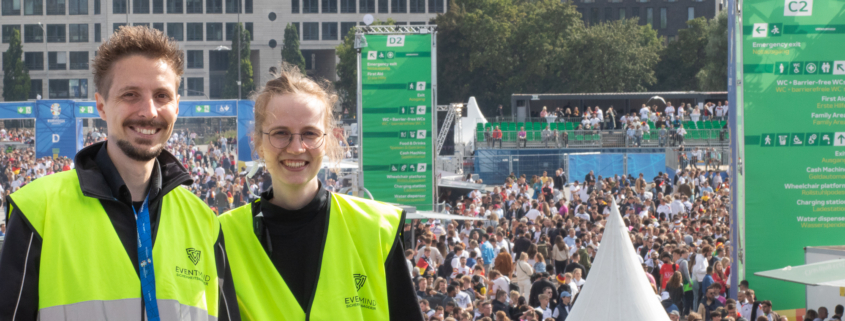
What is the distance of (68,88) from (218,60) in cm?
1500

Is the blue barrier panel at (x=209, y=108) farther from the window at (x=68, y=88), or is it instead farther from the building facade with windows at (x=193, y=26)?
the window at (x=68, y=88)

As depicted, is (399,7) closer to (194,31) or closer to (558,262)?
(194,31)

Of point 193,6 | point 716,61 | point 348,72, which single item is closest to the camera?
point 716,61

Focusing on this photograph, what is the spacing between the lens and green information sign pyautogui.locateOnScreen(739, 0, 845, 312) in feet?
40.1

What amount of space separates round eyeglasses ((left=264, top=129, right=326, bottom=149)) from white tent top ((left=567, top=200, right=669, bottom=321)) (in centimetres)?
515

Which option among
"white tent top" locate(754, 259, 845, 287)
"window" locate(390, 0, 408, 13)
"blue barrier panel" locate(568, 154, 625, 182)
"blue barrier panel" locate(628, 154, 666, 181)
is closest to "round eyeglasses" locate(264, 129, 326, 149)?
"white tent top" locate(754, 259, 845, 287)

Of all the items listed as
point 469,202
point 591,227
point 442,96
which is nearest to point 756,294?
point 591,227

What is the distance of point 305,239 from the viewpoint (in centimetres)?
276

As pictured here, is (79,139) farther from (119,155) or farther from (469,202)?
(119,155)

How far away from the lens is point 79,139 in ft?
99.4

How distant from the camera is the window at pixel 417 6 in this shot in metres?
83.9

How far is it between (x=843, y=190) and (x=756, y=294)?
192 centimetres

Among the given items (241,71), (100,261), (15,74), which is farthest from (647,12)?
(100,261)

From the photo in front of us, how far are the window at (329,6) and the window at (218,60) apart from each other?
409 inches
